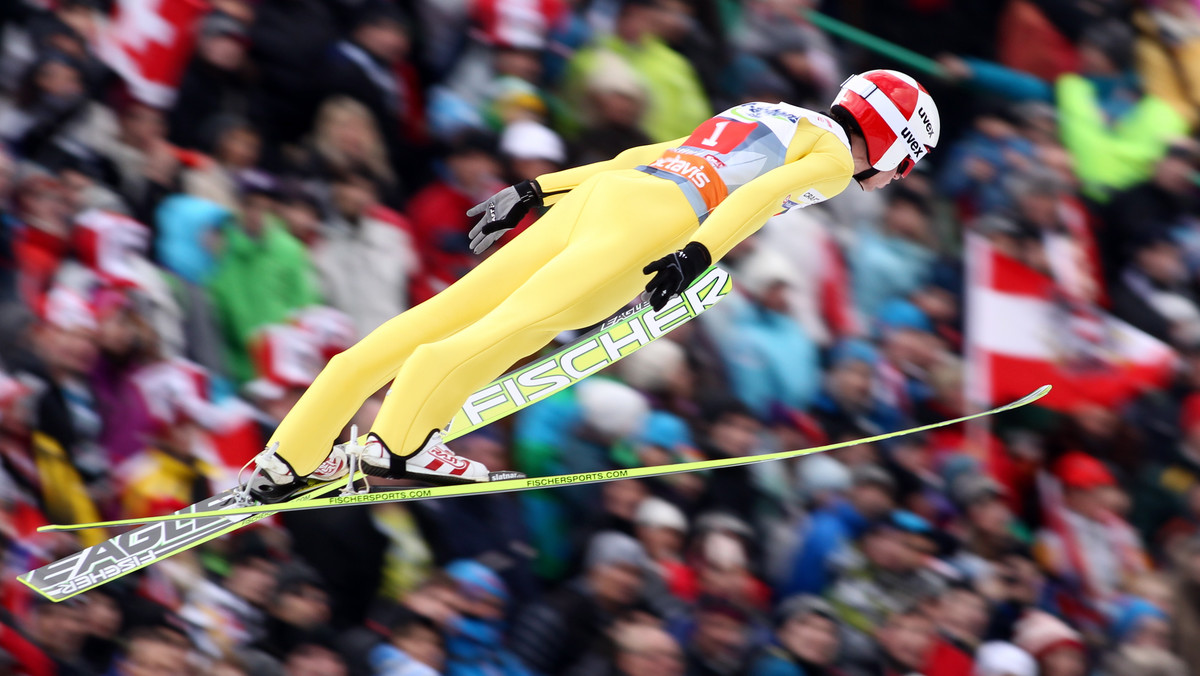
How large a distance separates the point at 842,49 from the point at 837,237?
1.31 meters

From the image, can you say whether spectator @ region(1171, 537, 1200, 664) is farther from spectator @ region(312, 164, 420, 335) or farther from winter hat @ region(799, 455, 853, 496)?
spectator @ region(312, 164, 420, 335)

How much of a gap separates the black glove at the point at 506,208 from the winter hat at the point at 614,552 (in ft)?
5.27

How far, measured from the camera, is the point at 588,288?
16.9 ft

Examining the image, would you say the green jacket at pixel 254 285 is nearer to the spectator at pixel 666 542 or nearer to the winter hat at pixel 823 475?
the spectator at pixel 666 542

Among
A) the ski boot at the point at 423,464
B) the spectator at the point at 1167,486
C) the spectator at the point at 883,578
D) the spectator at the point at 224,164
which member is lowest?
the ski boot at the point at 423,464

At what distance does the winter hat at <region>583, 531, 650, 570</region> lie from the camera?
633cm

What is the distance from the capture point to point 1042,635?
6.48 m

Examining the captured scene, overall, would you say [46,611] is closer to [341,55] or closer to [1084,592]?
[341,55]

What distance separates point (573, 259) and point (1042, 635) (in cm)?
283

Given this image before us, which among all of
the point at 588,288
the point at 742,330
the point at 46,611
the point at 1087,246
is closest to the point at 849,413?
the point at 742,330

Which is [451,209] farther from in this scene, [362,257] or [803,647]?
[803,647]

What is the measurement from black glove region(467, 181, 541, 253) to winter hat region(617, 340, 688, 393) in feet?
5.26

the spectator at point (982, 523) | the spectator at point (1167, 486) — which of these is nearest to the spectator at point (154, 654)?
the spectator at point (982, 523)

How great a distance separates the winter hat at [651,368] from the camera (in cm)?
689
